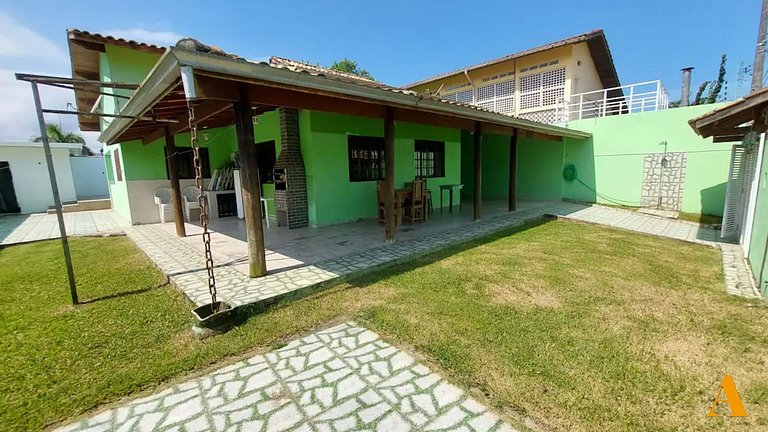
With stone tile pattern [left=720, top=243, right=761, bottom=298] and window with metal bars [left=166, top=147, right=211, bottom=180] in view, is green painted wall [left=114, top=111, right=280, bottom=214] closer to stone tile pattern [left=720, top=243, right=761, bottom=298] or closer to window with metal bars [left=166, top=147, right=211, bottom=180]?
window with metal bars [left=166, top=147, right=211, bottom=180]

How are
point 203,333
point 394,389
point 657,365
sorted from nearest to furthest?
point 394,389, point 657,365, point 203,333

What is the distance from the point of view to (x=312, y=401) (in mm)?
2182

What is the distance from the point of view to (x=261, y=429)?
1945 millimetres

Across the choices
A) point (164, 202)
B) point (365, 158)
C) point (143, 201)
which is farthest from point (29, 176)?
point (365, 158)

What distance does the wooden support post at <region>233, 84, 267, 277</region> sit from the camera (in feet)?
12.8

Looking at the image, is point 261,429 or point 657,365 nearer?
point 261,429

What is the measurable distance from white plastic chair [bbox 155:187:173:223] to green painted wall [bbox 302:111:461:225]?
4821 millimetres

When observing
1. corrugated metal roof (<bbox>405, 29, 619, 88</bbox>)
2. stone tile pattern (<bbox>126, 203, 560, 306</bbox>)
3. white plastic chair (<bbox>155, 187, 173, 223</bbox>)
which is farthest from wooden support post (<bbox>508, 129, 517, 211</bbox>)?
white plastic chair (<bbox>155, 187, 173, 223</bbox>)

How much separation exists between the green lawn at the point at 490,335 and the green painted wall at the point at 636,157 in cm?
605

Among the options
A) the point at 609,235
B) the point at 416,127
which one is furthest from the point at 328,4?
the point at 609,235

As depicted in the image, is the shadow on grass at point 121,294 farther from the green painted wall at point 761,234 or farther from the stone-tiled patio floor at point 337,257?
the green painted wall at point 761,234

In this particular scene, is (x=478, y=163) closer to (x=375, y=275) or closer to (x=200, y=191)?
(x=375, y=275)

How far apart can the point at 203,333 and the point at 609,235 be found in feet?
26.2

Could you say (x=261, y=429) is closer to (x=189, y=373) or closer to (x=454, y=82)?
(x=189, y=373)
